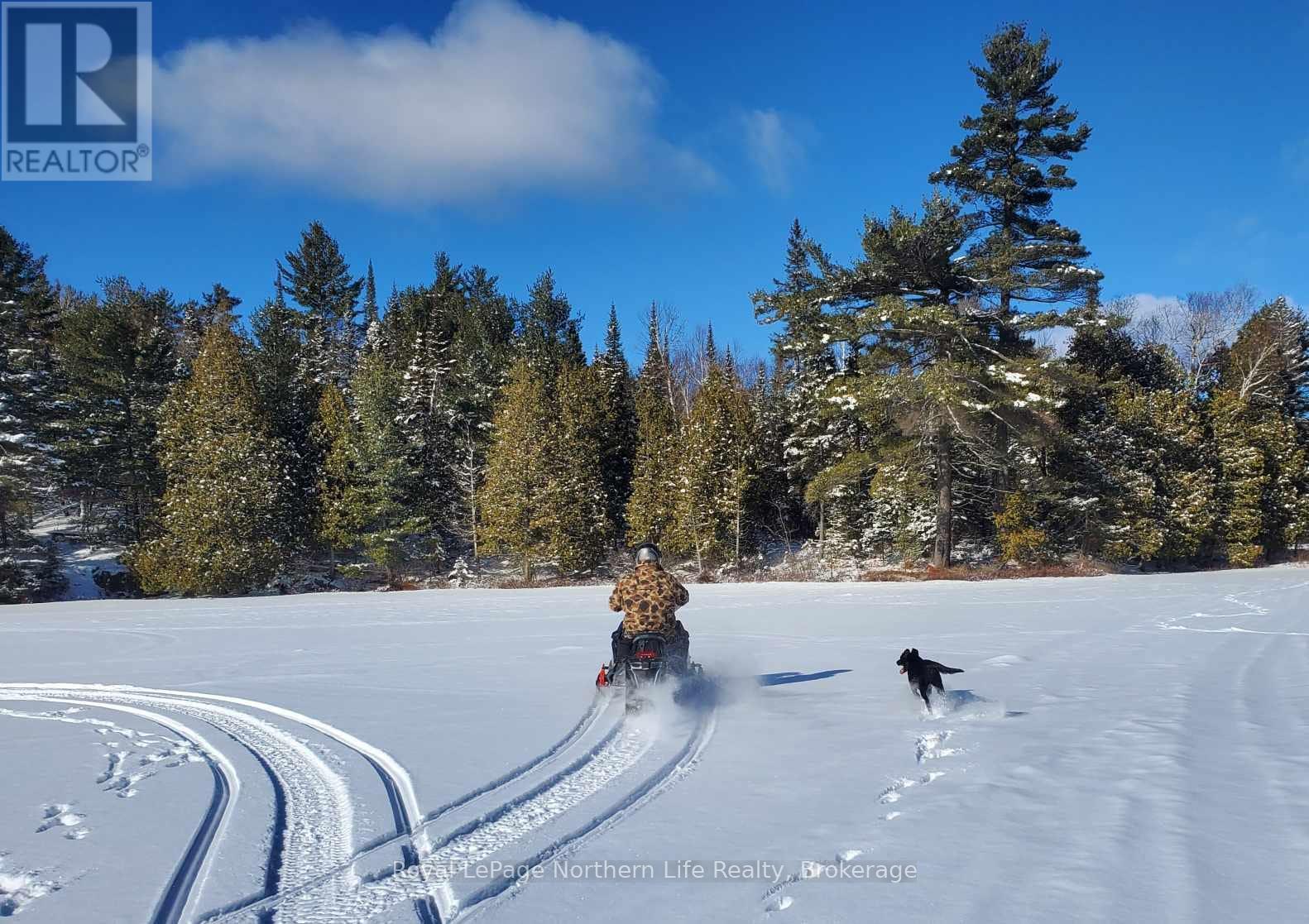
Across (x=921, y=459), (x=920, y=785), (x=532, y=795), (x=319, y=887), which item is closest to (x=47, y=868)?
(x=319, y=887)

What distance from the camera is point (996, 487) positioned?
29.5 meters

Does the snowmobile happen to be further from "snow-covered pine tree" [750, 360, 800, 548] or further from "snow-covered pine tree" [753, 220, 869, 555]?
"snow-covered pine tree" [750, 360, 800, 548]

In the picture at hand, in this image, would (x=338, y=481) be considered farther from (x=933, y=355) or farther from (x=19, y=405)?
(x=933, y=355)

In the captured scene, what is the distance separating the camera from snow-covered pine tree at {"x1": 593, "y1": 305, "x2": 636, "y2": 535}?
124ft

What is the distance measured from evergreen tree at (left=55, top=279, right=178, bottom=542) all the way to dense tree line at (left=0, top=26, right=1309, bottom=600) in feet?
0.40

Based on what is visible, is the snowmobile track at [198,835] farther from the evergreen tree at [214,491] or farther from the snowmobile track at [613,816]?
the evergreen tree at [214,491]

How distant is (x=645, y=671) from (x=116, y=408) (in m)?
35.1

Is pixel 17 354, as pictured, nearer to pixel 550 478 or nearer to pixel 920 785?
pixel 550 478

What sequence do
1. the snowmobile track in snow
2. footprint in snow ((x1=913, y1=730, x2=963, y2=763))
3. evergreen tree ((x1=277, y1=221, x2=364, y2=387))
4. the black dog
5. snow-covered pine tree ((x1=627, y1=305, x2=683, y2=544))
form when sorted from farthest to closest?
1. evergreen tree ((x1=277, y1=221, x2=364, y2=387))
2. snow-covered pine tree ((x1=627, y1=305, x2=683, y2=544))
3. the black dog
4. footprint in snow ((x1=913, y1=730, x2=963, y2=763))
5. the snowmobile track in snow

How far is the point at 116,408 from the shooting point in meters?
33.1

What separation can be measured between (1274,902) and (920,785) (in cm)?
201

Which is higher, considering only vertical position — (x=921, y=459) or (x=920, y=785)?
(x=921, y=459)

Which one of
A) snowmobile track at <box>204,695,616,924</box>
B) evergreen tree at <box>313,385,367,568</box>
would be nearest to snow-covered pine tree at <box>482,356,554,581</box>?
evergreen tree at <box>313,385,367,568</box>

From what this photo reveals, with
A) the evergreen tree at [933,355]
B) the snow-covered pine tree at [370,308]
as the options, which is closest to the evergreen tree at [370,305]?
the snow-covered pine tree at [370,308]
